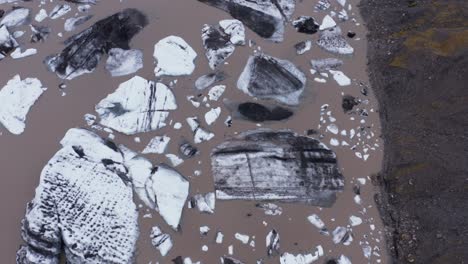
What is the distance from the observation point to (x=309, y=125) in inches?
151

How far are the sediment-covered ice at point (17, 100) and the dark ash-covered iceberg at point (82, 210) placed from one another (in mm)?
437

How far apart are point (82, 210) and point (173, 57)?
1.48 m

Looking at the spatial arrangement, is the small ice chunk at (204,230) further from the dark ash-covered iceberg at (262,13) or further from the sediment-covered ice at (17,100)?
the dark ash-covered iceberg at (262,13)

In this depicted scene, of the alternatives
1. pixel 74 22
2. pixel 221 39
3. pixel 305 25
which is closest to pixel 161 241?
pixel 221 39

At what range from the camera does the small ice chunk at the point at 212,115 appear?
12.5 ft

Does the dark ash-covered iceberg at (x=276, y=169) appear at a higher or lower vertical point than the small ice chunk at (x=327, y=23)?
lower

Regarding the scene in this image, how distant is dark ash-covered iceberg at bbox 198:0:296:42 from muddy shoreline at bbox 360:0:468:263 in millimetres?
795

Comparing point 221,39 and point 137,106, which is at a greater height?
point 221,39

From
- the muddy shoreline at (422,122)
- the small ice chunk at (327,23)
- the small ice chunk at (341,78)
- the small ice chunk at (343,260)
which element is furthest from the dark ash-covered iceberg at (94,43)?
the small ice chunk at (343,260)

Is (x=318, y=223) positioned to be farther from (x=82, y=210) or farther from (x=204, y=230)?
(x=82, y=210)

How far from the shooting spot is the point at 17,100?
3.85 metres

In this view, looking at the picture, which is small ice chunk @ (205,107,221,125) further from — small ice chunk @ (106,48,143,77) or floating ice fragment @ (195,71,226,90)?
small ice chunk @ (106,48,143,77)

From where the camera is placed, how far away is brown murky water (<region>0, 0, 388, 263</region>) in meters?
3.35

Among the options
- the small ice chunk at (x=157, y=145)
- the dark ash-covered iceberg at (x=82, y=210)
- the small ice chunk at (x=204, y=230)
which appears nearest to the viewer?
the dark ash-covered iceberg at (x=82, y=210)
